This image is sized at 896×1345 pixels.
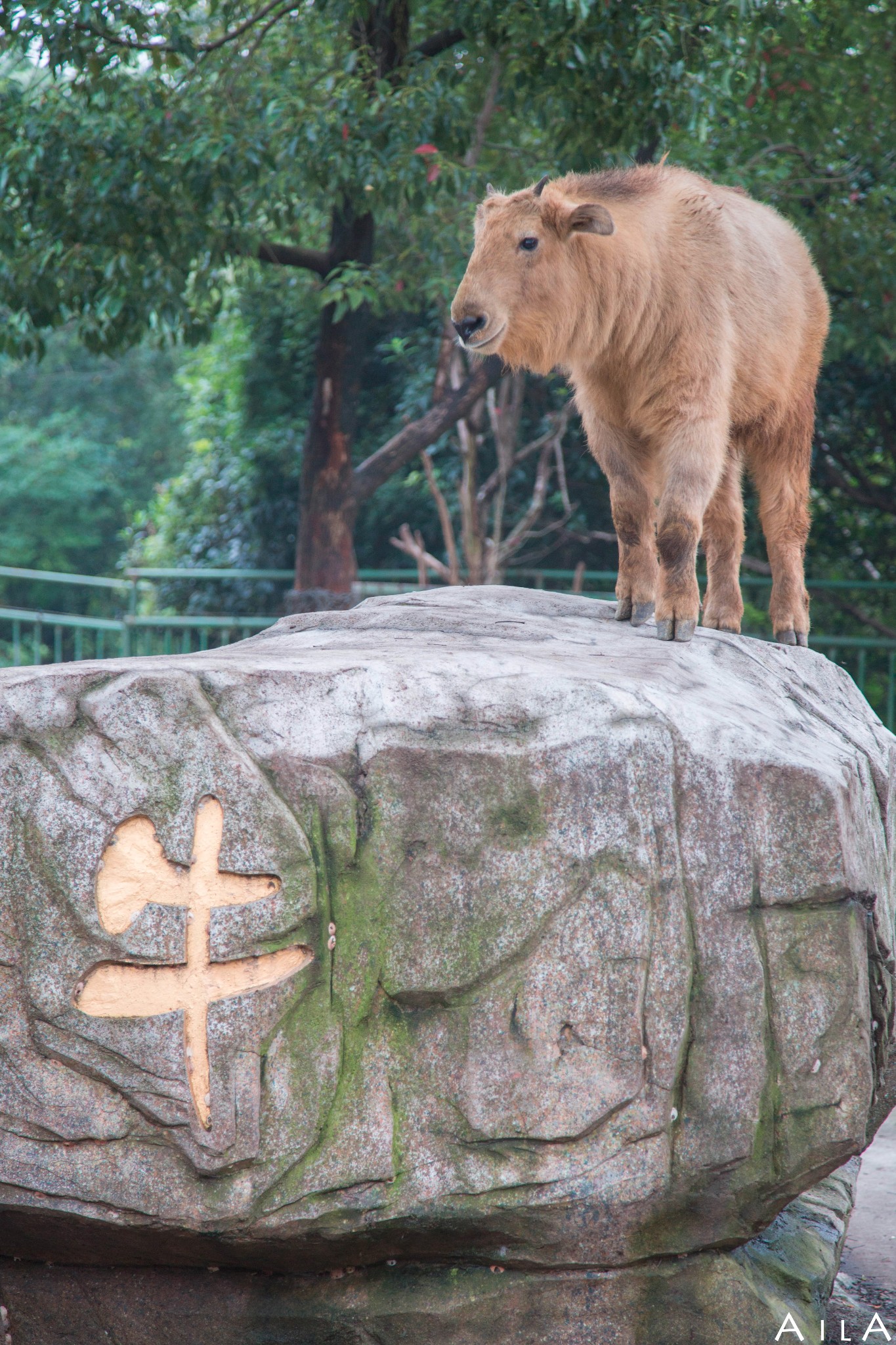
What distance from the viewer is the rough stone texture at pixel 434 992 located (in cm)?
271

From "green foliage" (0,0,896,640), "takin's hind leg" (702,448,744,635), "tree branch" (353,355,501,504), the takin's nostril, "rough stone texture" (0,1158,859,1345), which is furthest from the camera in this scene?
"tree branch" (353,355,501,504)

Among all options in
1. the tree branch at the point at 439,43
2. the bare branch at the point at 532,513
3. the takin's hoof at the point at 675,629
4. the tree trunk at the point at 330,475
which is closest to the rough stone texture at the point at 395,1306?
the takin's hoof at the point at 675,629

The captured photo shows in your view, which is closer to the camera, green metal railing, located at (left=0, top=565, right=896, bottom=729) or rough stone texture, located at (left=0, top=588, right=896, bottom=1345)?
rough stone texture, located at (left=0, top=588, right=896, bottom=1345)

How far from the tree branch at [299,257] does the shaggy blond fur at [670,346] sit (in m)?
3.59

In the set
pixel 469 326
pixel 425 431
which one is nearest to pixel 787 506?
pixel 469 326

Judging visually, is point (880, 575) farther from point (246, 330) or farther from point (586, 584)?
point (246, 330)

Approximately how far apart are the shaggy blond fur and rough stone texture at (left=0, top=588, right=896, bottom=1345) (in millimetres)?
1132

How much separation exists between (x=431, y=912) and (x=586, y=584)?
850 cm

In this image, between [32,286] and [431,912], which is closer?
[431,912]

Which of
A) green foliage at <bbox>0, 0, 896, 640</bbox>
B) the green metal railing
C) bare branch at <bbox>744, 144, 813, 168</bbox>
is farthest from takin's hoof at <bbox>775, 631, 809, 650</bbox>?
the green metal railing

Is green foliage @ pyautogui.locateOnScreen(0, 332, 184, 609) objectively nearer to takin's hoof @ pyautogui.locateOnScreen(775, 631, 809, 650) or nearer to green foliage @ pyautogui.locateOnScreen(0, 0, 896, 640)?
green foliage @ pyautogui.locateOnScreen(0, 0, 896, 640)

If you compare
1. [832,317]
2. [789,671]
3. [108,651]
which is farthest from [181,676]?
[108,651]

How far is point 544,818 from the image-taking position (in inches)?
109

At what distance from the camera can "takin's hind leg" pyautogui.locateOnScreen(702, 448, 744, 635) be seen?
15.4 feet
